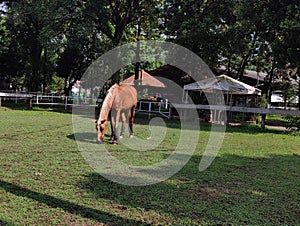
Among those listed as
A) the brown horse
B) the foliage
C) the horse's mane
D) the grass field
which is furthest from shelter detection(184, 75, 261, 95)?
the grass field

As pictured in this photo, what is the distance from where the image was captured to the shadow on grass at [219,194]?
3.55 meters

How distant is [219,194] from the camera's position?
430 centimetres

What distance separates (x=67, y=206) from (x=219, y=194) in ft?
6.80

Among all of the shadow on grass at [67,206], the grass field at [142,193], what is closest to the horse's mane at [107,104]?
the grass field at [142,193]

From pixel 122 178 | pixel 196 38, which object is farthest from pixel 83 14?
pixel 122 178

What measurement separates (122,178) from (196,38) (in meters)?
12.6

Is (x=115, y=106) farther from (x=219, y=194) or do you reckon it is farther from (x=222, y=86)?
(x=222, y=86)

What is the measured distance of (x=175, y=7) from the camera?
18.0 m

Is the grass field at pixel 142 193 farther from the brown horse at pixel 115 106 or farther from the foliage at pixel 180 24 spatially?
the foliage at pixel 180 24

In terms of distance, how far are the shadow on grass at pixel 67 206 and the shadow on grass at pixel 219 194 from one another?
1.35ft

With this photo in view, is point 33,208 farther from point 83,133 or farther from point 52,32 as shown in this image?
point 52,32

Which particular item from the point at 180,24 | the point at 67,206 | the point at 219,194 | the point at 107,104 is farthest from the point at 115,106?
the point at 180,24

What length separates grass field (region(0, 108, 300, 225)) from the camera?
3355 millimetres

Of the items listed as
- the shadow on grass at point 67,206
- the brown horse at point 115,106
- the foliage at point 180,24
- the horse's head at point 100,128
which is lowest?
the shadow on grass at point 67,206
